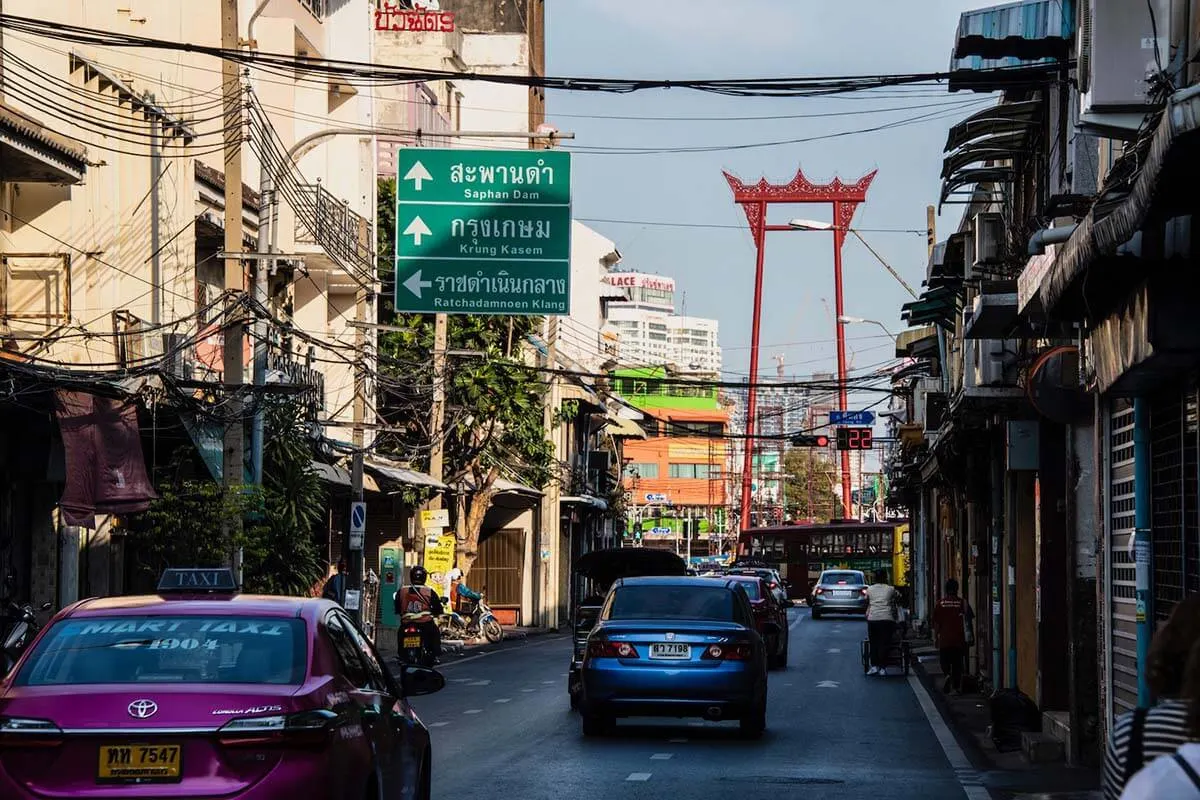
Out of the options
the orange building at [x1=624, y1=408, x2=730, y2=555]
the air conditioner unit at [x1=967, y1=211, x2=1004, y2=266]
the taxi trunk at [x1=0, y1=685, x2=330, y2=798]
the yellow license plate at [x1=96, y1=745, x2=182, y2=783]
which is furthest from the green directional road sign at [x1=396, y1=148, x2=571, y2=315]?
the orange building at [x1=624, y1=408, x2=730, y2=555]

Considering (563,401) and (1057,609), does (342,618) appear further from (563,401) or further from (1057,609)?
(563,401)

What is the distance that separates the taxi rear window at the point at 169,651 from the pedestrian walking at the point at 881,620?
22935mm

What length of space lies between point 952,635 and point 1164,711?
23.3 metres

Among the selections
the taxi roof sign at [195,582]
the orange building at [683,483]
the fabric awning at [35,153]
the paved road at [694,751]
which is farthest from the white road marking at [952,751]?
the orange building at [683,483]

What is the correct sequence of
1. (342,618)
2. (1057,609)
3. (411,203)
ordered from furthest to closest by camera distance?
(411,203), (1057,609), (342,618)

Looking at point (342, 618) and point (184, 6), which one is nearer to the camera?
point (342, 618)

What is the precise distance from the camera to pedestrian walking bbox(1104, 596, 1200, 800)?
4.45 meters

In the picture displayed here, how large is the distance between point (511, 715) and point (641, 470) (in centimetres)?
12554

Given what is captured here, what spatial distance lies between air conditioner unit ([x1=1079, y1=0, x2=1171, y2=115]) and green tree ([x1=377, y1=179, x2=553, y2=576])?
30.8 metres

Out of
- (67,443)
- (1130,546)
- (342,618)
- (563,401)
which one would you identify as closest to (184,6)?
(67,443)

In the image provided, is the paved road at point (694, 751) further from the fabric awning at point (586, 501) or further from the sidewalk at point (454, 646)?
the fabric awning at point (586, 501)

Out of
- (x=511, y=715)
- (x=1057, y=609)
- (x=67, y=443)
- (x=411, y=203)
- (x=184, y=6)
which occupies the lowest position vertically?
(x=511, y=715)

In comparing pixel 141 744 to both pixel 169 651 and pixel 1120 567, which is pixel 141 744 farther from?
pixel 1120 567

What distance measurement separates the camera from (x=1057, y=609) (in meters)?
20.5
